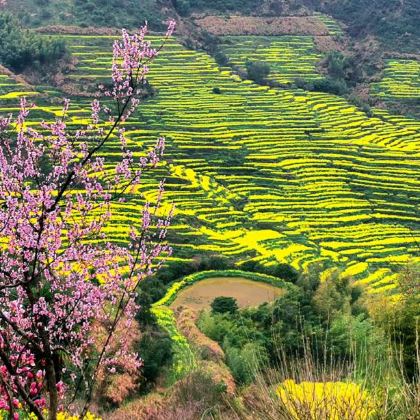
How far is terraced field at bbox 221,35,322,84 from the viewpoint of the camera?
52281mm

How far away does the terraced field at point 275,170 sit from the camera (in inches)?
1093

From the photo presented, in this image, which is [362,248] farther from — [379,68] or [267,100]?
[379,68]

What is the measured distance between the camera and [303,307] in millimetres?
18938

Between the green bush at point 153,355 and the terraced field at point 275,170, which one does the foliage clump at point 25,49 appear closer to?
the terraced field at point 275,170

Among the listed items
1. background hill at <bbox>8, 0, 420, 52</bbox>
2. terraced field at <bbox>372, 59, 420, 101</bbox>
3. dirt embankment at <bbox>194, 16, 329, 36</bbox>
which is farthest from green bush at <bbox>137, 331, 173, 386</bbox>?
dirt embankment at <bbox>194, 16, 329, 36</bbox>

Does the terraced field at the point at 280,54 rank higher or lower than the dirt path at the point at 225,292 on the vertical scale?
higher

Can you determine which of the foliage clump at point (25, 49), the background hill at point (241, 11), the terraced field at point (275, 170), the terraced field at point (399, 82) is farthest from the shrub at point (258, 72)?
the foliage clump at point (25, 49)

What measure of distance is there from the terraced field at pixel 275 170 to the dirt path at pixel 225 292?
200 centimetres

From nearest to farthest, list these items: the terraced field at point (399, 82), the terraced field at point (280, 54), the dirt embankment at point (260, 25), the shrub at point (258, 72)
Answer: the terraced field at point (399, 82) < the shrub at point (258, 72) < the terraced field at point (280, 54) < the dirt embankment at point (260, 25)

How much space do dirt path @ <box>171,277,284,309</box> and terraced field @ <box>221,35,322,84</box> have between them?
29.8 metres

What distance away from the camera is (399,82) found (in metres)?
51.6

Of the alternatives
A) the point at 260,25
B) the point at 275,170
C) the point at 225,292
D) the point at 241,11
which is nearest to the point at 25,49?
the point at 275,170

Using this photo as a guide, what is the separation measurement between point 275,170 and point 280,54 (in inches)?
915

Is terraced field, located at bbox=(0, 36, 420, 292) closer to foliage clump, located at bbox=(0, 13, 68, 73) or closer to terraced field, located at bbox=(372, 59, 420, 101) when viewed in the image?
foliage clump, located at bbox=(0, 13, 68, 73)
